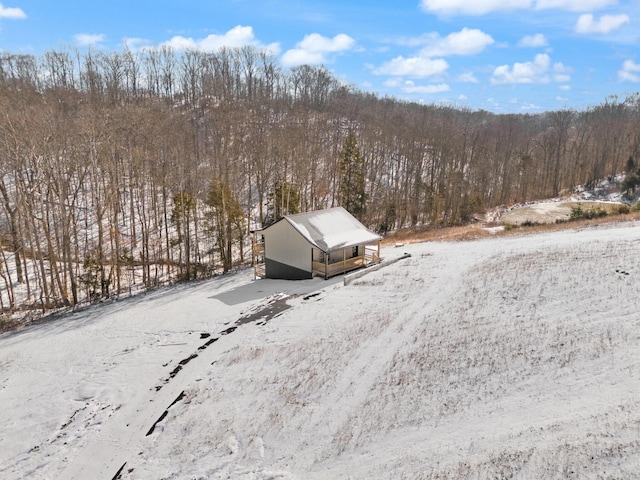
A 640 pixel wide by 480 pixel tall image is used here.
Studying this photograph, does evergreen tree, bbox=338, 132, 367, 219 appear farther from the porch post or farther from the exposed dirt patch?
the porch post

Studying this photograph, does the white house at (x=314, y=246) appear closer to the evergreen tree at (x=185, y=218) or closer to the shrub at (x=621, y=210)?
the evergreen tree at (x=185, y=218)

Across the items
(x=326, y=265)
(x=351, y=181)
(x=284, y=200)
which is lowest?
(x=326, y=265)

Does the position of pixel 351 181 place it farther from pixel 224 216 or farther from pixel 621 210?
pixel 621 210

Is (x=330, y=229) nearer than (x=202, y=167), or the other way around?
(x=330, y=229)

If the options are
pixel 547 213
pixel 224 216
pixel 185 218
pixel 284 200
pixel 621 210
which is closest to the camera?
pixel 224 216

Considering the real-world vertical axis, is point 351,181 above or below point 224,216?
above

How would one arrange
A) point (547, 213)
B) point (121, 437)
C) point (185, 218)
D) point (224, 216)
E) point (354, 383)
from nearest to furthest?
point (121, 437)
point (354, 383)
point (224, 216)
point (185, 218)
point (547, 213)

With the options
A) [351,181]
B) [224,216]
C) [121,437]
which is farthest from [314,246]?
[351,181]

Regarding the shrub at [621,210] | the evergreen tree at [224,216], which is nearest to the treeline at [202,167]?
the evergreen tree at [224,216]
